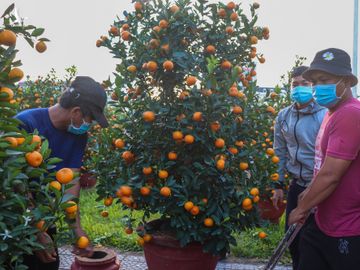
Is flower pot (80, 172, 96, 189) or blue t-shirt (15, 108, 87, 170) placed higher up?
blue t-shirt (15, 108, 87, 170)

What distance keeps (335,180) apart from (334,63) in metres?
0.71

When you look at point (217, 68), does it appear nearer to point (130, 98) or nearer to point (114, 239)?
point (130, 98)

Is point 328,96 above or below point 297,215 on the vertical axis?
above

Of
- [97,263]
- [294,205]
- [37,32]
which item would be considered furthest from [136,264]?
[37,32]

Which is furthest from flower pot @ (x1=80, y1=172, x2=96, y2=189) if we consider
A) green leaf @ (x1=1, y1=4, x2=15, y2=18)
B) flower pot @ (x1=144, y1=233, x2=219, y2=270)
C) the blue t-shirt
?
green leaf @ (x1=1, y1=4, x2=15, y2=18)

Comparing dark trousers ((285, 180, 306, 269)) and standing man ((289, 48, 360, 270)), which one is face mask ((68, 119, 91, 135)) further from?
dark trousers ((285, 180, 306, 269))

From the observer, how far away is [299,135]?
11.4ft

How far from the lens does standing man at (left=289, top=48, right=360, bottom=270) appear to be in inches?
90.2

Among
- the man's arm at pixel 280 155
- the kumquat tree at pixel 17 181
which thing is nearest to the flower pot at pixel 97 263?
the kumquat tree at pixel 17 181

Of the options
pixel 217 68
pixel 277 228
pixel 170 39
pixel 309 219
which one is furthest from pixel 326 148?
pixel 277 228

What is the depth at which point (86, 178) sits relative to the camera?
23.5 feet

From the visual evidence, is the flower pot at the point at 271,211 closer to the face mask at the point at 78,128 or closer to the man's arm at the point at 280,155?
the man's arm at the point at 280,155

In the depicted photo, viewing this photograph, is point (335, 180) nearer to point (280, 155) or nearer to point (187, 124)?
point (187, 124)

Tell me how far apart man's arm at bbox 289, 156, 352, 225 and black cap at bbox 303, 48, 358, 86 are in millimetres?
547
